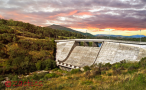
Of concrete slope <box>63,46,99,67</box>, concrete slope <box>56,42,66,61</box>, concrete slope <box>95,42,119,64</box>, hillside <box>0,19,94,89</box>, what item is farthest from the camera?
concrete slope <box>56,42,66,61</box>

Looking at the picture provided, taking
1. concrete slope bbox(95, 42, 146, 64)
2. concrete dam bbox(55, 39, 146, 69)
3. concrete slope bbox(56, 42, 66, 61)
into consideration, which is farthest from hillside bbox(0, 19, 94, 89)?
concrete slope bbox(95, 42, 146, 64)

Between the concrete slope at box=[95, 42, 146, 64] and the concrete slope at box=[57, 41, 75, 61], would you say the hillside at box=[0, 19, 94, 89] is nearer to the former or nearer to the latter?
the concrete slope at box=[57, 41, 75, 61]

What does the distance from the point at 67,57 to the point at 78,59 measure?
4957 millimetres

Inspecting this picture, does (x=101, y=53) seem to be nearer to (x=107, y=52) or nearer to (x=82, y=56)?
(x=107, y=52)

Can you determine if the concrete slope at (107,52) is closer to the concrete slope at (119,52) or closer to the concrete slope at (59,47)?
the concrete slope at (119,52)

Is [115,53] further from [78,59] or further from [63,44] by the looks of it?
[63,44]

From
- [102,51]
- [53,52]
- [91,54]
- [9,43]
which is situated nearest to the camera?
[102,51]

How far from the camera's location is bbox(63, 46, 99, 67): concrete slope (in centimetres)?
3018

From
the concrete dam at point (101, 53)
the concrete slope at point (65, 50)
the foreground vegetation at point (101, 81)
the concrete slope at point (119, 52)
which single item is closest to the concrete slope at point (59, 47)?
the concrete dam at point (101, 53)

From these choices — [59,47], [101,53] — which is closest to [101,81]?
[101,53]

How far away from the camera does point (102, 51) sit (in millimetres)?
29938

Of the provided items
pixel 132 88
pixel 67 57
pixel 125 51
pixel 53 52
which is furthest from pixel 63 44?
pixel 132 88

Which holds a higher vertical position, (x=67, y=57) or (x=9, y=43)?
(x=9, y=43)

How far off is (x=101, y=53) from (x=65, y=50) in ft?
48.7
